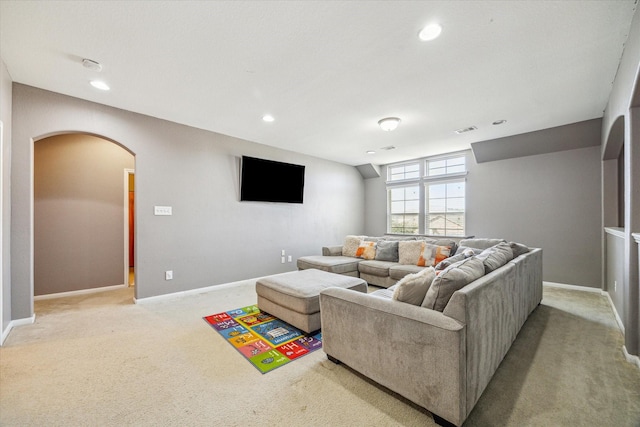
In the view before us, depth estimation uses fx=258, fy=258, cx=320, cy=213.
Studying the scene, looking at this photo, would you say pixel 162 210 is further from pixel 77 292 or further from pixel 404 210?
pixel 404 210

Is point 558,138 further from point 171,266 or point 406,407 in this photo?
point 171,266

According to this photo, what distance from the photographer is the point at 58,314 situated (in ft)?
10.5

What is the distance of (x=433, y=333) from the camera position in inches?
56.5

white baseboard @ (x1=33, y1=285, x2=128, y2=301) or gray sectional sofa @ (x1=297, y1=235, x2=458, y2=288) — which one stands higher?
gray sectional sofa @ (x1=297, y1=235, x2=458, y2=288)

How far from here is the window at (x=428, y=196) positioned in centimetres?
560

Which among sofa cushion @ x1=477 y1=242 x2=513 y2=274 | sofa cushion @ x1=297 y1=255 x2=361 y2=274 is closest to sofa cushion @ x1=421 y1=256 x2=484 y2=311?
sofa cushion @ x1=477 y1=242 x2=513 y2=274

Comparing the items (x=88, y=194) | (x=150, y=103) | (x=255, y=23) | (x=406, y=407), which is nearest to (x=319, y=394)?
(x=406, y=407)

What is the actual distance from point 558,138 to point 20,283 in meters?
7.55

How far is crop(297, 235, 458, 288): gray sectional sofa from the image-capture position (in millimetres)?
4180

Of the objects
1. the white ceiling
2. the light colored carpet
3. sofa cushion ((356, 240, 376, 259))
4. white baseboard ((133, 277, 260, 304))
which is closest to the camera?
the light colored carpet

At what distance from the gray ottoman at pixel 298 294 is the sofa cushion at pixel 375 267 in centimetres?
133

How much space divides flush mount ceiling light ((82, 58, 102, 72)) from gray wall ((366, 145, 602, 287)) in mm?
6041

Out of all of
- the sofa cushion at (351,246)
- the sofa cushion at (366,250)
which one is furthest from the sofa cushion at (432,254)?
the sofa cushion at (351,246)

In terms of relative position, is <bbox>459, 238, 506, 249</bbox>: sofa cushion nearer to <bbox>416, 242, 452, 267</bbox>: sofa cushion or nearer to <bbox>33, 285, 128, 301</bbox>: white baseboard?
<bbox>416, 242, 452, 267</bbox>: sofa cushion
